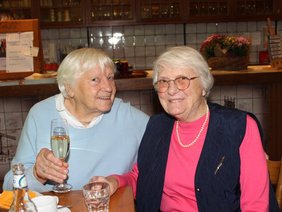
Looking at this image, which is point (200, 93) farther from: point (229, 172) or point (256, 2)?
point (256, 2)

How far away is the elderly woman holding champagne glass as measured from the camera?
1794 millimetres

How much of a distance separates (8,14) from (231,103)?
3005 millimetres

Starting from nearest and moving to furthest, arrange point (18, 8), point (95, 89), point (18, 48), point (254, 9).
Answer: point (95, 89)
point (18, 48)
point (18, 8)
point (254, 9)

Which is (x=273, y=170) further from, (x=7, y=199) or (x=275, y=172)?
(x=7, y=199)

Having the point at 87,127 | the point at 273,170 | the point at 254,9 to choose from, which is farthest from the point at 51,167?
the point at 254,9

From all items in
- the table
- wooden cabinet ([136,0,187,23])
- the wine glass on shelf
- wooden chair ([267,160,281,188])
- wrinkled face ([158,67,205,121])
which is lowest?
the table

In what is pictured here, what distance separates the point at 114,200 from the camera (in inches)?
58.1

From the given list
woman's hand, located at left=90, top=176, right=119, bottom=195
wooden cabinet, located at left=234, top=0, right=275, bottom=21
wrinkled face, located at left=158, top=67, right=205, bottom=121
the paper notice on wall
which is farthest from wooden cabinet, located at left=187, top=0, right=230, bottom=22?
woman's hand, located at left=90, top=176, right=119, bottom=195

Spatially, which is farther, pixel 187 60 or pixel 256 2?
pixel 256 2

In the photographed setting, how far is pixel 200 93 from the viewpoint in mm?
1689

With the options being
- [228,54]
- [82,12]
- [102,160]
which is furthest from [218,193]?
[82,12]

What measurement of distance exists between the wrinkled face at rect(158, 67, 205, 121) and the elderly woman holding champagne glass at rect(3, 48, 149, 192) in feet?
0.92

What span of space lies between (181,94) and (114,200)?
50 cm

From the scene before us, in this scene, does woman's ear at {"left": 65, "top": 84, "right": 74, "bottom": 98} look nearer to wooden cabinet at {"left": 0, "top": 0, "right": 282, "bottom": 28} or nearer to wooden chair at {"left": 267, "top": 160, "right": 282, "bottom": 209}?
wooden chair at {"left": 267, "top": 160, "right": 282, "bottom": 209}
